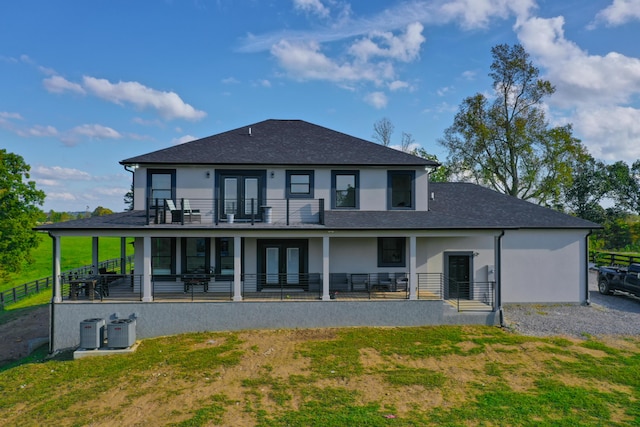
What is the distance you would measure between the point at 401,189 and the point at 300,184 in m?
4.58

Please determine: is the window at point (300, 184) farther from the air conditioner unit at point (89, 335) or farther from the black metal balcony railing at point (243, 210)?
the air conditioner unit at point (89, 335)

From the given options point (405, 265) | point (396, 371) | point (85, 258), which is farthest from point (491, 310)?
point (85, 258)

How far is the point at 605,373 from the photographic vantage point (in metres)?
9.23

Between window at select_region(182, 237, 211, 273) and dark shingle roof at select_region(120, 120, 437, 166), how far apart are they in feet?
10.9

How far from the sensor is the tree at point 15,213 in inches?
918

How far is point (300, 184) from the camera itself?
1532 centimetres

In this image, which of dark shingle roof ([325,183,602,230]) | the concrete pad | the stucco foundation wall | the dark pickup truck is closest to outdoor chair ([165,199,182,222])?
the stucco foundation wall

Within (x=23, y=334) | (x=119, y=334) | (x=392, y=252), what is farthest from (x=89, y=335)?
(x=392, y=252)

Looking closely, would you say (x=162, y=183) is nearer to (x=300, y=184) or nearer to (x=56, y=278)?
(x=56, y=278)

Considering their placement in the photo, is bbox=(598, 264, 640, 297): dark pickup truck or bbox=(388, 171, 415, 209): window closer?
bbox=(388, 171, 415, 209): window

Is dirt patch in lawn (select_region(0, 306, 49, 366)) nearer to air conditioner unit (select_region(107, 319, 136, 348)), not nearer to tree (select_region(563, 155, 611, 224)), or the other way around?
air conditioner unit (select_region(107, 319, 136, 348))

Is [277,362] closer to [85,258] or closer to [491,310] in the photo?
[491,310]

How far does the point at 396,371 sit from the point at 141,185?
12367mm

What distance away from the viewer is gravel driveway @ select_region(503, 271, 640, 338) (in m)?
12.4
